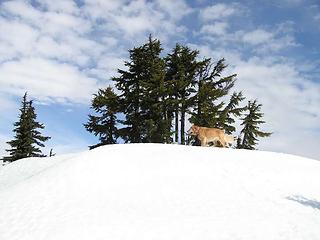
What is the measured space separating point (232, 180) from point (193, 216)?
18.5ft

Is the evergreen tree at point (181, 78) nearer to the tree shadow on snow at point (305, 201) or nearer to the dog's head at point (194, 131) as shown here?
the dog's head at point (194, 131)

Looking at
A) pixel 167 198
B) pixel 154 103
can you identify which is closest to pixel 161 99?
pixel 154 103

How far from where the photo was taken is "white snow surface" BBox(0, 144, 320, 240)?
47.4 ft

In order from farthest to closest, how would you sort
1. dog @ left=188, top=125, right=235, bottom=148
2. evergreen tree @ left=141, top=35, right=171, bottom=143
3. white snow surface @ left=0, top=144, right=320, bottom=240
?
evergreen tree @ left=141, top=35, right=171, bottom=143 → dog @ left=188, top=125, right=235, bottom=148 → white snow surface @ left=0, top=144, right=320, bottom=240

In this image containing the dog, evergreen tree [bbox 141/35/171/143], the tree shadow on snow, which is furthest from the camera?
evergreen tree [bbox 141/35/171/143]

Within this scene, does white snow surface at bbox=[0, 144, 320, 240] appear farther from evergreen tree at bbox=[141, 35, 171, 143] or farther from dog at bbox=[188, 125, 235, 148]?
evergreen tree at bbox=[141, 35, 171, 143]

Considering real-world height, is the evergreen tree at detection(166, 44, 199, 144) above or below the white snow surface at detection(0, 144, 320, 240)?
above

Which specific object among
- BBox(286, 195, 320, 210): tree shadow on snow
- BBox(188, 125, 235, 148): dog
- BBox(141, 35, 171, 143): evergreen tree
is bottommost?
BBox(286, 195, 320, 210): tree shadow on snow

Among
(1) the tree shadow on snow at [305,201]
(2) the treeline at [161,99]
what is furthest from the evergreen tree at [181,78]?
(1) the tree shadow on snow at [305,201]

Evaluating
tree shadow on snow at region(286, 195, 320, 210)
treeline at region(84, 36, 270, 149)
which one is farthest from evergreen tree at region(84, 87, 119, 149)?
tree shadow on snow at region(286, 195, 320, 210)

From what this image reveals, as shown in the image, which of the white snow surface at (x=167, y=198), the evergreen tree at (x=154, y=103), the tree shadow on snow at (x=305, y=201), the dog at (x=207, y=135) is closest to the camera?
the white snow surface at (x=167, y=198)

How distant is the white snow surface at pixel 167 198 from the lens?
47.4ft

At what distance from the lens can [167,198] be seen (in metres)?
18.0

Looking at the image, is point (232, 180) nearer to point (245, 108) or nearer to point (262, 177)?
point (262, 177)
